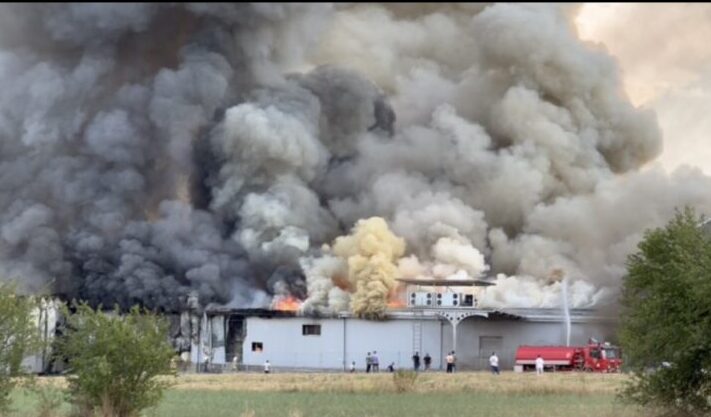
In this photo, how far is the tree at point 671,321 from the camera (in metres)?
24.3

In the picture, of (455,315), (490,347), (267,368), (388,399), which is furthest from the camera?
(490,347)

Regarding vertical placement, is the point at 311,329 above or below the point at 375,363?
above

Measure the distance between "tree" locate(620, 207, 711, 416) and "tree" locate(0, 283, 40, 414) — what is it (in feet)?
44.4

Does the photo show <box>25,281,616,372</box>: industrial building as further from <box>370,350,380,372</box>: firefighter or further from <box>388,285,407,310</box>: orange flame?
<box>370,350,380,372</box>: firefighter

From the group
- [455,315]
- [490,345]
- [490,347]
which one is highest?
[455,315]

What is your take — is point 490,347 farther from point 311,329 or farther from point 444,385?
point 444,385

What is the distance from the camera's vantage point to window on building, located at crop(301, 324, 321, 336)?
2810 inches

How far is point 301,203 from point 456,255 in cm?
1159

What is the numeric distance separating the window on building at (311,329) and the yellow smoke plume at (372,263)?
262 cm

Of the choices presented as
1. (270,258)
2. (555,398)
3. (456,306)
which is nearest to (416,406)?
(555,398)

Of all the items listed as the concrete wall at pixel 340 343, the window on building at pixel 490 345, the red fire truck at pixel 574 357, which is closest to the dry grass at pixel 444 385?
the red fire truck at pixel 574 357

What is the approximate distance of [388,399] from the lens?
117 feet

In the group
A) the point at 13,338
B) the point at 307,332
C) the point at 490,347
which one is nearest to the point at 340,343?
the point at 307,332

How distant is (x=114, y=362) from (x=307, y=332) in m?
46.4
